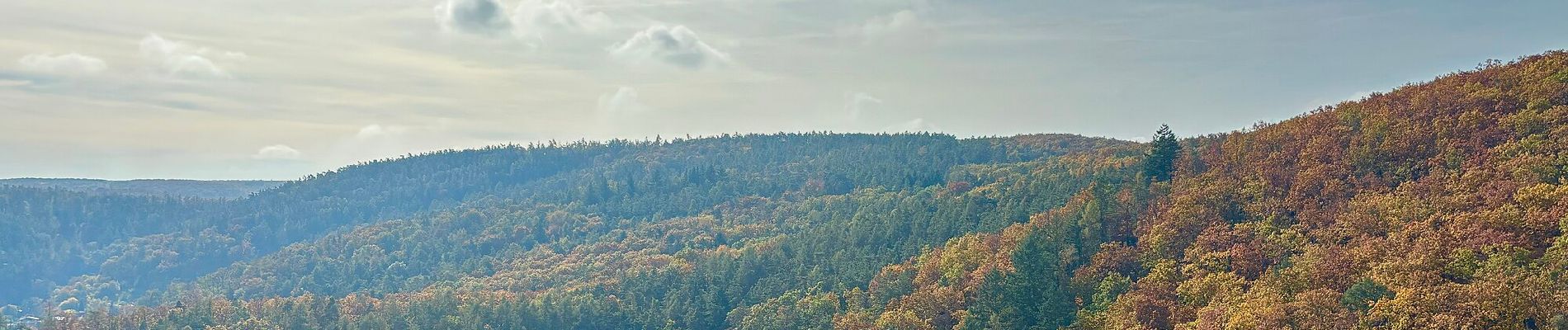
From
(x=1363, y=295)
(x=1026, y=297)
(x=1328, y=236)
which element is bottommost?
(x=1026, y=297)

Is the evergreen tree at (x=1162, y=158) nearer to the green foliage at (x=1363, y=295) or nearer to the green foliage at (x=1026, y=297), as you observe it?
the green foliage at (x=1026, y=297)

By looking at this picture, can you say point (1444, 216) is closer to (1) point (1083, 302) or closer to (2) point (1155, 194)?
A: (1) point (1083, 302)

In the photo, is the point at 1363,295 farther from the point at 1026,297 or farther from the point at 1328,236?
the point at 1026,297

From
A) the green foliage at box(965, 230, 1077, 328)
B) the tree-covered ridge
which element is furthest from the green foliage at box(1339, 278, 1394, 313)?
the green foliage at box(965, 230, 1077, 328)

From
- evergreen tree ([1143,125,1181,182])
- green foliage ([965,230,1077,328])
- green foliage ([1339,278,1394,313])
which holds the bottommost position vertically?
green foliage ([965,230,1077,328])

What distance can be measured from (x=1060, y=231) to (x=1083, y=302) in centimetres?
1538

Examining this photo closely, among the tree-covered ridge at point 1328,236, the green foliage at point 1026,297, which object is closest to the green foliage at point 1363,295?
the tree-covered ridge at point 1328,236

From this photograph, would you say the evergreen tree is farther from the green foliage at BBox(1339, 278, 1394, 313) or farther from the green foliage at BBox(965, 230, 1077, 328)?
the green foliage at BBox(1339, 278, 1394, 313)

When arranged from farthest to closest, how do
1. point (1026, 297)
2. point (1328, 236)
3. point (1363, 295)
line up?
point (1026, 297) → point (1328, 236) → point (1363, 295)

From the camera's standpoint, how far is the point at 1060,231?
133 meters

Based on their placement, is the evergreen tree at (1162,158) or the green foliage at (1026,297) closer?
the green foliage at (1026,297)

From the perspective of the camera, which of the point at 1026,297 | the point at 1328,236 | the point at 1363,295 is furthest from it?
the point at 1026,297

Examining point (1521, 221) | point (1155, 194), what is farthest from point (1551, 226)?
point (1155, 194)

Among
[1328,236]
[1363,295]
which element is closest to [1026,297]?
[1328,236]
